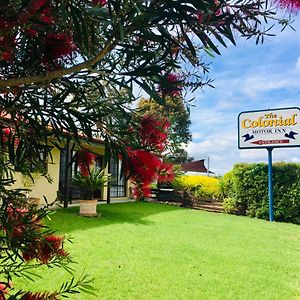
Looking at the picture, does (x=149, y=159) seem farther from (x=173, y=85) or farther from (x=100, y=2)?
(x=100, y=2)

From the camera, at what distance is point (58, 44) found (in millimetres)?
1377

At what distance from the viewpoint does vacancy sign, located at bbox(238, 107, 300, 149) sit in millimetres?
13500

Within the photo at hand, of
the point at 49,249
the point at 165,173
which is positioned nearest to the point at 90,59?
the point at 165,173

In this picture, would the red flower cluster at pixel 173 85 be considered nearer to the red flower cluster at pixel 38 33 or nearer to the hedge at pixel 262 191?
the red flower cluster at pixel 38 33

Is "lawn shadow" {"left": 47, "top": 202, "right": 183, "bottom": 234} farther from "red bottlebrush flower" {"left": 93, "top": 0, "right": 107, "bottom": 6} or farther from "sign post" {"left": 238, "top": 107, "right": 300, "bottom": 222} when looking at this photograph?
"red bottlebrush flower" {"left": 93, "top": 0, "right": 107, "bottom": 6}

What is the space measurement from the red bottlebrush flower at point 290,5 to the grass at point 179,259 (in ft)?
12.7

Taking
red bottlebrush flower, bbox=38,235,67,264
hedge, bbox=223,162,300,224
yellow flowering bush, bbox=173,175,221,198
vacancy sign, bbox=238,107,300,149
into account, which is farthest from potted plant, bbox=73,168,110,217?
red bottlebrush flower, bbox=38,235,67,264

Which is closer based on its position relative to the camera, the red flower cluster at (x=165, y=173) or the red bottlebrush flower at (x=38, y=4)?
the red bottlebrush flower at (x=38, y=4)

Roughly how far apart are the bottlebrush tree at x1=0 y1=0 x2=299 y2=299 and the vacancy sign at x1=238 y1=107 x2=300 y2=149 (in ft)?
41.6

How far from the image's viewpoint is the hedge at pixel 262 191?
12930 millimetres

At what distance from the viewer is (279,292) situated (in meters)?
4.79

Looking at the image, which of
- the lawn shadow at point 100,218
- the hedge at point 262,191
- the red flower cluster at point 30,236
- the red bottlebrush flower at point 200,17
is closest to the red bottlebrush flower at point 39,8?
the red bottlebrush flower at point 200,17

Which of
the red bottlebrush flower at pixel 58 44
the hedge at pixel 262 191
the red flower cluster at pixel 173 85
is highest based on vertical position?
the red bottlebrush flower at pixel 58 44

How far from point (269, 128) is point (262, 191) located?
239 centimetres
